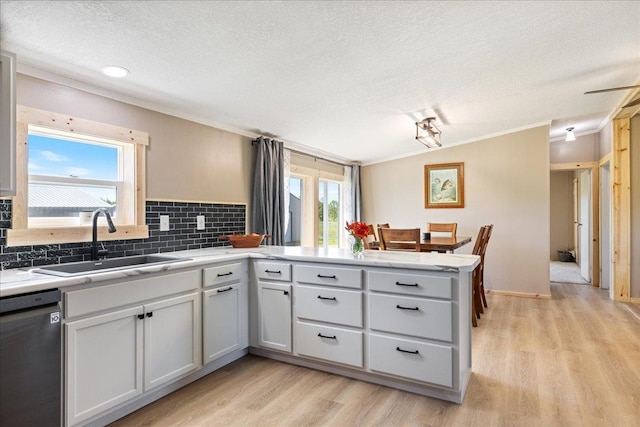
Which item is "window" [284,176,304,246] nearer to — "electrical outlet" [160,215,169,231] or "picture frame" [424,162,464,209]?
"electrical outlet" [160,215,169,231]

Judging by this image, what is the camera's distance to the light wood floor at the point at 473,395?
205 cm

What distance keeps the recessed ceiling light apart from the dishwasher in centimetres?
138

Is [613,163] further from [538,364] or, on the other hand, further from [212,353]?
[212,353]

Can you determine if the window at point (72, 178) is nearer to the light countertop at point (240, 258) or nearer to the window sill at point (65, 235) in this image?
the window sill at point (65, 235)

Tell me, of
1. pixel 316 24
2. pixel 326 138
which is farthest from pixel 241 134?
pixel 316 24

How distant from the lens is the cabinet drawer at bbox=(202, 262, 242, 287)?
2543mm

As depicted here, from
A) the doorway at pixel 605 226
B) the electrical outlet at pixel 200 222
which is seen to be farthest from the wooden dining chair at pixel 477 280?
the electrical outlet at pixel 200 222

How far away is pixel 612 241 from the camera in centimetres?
496

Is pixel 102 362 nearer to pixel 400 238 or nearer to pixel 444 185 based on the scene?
pixel 400 238

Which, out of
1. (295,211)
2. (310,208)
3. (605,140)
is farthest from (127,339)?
(605,140)

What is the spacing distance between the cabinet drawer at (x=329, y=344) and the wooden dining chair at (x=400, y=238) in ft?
4.41

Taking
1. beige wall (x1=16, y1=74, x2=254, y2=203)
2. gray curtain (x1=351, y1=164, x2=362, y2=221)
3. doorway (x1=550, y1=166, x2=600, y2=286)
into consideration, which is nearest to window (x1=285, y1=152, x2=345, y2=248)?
gray curtain (x1=351, y1=164, x2=362, y2=221)

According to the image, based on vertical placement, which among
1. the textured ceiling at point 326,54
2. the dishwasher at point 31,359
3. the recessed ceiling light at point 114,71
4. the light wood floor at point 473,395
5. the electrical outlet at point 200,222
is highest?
the textured ceiling at point 326,54

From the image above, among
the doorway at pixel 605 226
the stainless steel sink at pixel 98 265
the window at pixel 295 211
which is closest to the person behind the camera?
the stainless steel sink at pixel 98 265
